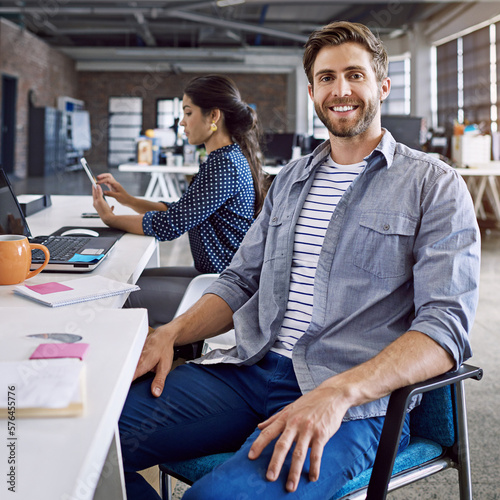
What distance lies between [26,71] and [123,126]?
15.5 feet

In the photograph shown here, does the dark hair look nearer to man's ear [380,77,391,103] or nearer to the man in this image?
the man

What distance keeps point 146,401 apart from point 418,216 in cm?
66

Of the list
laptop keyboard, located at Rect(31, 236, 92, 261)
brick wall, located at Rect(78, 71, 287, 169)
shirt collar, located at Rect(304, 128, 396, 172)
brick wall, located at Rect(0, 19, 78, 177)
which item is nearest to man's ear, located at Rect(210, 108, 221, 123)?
laptop keyboard, located at Rect(31, 236, 92, 261)

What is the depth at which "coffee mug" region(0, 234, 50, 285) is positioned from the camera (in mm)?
1243

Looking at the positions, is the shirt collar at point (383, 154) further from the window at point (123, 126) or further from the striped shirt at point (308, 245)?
the window at point (123, 126)

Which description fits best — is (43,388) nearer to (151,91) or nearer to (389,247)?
(389,247)

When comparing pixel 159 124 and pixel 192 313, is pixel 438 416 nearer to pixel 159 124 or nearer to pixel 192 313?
pixel 192 313

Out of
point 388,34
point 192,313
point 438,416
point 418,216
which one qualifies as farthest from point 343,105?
point 388,34

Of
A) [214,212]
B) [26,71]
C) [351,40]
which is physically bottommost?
[214,212]

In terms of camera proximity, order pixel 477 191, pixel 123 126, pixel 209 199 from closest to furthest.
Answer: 1. pixel 209 199
2. pixel 477 191
3. pixel 123 126

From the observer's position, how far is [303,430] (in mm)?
938

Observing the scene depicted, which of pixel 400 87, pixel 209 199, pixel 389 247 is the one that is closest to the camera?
pixel 389 247

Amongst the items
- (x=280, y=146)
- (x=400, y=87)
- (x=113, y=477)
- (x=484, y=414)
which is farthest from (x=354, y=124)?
(x=400, y=87)

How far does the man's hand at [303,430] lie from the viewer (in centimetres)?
92
